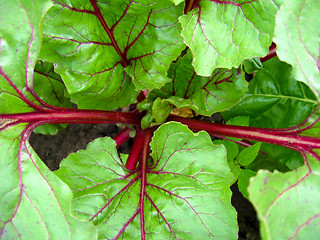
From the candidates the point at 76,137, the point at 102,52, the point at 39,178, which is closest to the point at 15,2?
the point at 102,52

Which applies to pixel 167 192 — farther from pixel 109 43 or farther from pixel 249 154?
pixel 109 43

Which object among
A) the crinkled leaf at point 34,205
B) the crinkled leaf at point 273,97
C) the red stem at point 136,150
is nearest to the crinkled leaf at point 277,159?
the crinkled leaf at point 273,97

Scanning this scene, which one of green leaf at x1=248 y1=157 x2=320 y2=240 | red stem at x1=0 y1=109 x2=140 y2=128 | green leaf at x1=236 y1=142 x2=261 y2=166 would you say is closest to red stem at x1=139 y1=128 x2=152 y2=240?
red stem at x1=0 y1=109 x2=140 y2=128

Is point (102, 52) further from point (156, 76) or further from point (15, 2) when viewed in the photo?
point (15, 2)

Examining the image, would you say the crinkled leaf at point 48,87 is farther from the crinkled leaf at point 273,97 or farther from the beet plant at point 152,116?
the crinkled leaf at point 273,97

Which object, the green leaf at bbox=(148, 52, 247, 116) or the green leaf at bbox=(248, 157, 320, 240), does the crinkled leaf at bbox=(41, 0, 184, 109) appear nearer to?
the green leaf at bbox=(148, 52, 247, 116)

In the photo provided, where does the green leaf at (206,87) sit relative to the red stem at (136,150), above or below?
above
